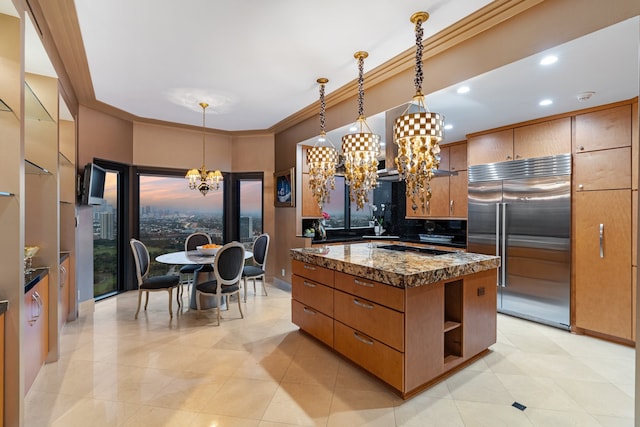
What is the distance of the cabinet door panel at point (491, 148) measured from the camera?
384 centimetres

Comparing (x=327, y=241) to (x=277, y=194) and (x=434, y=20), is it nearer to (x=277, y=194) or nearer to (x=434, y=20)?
(x=277, y=194)

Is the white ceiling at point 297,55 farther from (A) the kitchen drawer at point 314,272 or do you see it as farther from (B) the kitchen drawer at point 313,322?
(B) the kitchen drawer at point 313,322

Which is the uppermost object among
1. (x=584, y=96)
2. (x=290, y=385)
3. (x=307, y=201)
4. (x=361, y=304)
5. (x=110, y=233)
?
(x=584, y=96)

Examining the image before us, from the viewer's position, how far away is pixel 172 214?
5.56m

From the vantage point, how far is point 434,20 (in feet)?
7.91

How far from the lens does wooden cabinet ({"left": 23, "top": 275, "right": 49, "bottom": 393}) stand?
208cm

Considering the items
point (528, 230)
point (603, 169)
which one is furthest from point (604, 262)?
point (603, 169)

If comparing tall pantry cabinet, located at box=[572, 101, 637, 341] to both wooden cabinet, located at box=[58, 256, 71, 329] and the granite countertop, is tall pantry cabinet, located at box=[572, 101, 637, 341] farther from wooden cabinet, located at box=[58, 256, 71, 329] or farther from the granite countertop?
wooden cabinet, located at box=[58, 256, 71, 329]

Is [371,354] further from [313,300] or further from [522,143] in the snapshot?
[522,143]

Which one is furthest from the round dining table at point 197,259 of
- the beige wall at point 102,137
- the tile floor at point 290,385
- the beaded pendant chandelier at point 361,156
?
the beaded pendant chandelier at point 361,156

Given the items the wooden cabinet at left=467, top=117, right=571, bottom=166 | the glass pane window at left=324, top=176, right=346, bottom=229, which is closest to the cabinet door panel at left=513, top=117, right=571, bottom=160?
the wooden cabinet at left=467, top=117, right=571, bottom=166

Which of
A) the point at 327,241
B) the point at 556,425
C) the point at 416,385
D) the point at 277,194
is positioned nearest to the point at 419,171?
the point at 416,385

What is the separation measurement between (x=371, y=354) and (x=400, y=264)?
713 mm

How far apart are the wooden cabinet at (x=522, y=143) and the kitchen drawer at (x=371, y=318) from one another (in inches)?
111
